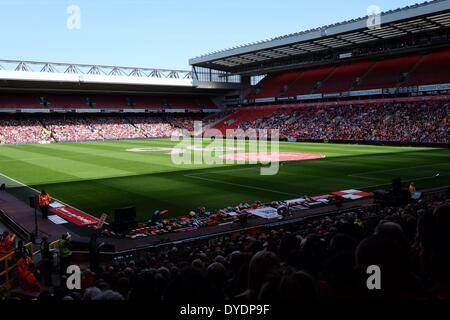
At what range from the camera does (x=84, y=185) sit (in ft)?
85.2

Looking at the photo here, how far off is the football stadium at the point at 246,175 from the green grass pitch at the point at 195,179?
6.9 inches

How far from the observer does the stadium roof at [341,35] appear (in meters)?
49.0

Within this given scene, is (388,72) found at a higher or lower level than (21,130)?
higher

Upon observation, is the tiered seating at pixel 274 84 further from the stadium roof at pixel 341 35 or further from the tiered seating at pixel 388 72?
the tiered seating at pixel 388 72

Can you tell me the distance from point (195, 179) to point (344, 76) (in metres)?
56.0

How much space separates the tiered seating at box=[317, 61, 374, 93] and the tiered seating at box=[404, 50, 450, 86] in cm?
1023

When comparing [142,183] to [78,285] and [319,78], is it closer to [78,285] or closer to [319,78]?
[78,285]

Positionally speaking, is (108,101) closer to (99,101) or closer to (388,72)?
(99,101)

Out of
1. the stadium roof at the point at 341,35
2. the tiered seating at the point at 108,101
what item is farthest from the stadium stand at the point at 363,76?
the tiered seating at the point at 108,101

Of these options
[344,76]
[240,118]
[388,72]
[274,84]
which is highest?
[274,84]

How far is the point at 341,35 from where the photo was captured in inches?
2338

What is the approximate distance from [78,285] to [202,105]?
92.5m

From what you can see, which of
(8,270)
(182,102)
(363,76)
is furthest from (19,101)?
(8,270)

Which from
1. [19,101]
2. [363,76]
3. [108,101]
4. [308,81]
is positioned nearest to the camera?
[363,76]
